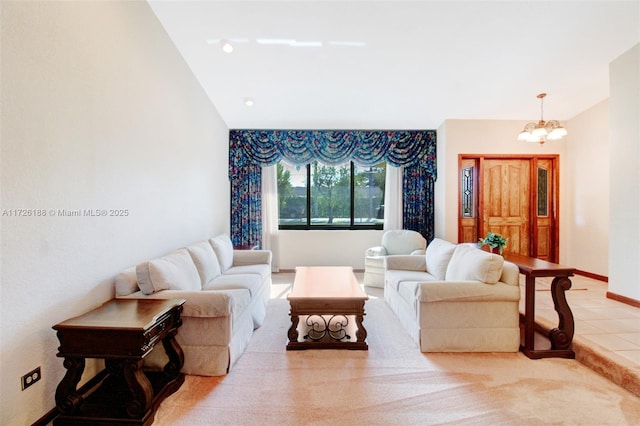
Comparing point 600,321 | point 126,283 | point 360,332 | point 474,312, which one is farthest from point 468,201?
point 126,283

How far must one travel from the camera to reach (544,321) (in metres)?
2.77

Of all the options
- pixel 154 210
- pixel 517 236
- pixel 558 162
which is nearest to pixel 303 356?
pixel 154 210

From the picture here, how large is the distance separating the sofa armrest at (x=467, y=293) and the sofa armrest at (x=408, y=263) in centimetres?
115

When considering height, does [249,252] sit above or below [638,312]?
above

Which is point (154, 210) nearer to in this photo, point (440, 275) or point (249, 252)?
point (249, 252)

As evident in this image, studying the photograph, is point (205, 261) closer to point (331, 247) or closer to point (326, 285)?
point (326, 285)

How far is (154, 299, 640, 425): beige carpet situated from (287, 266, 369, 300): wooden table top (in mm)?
471

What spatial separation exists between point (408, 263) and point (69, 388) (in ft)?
10.5

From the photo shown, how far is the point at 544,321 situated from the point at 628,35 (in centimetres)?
302

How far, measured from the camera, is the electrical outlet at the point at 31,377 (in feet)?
5.00

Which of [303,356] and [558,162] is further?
[558,162]

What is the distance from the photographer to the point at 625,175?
321 centimetres

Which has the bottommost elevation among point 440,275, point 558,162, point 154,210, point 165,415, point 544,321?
Answer: point 165,415

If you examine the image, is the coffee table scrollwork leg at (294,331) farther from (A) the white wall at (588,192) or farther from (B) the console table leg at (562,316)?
(A) the white wall at (588,192)
